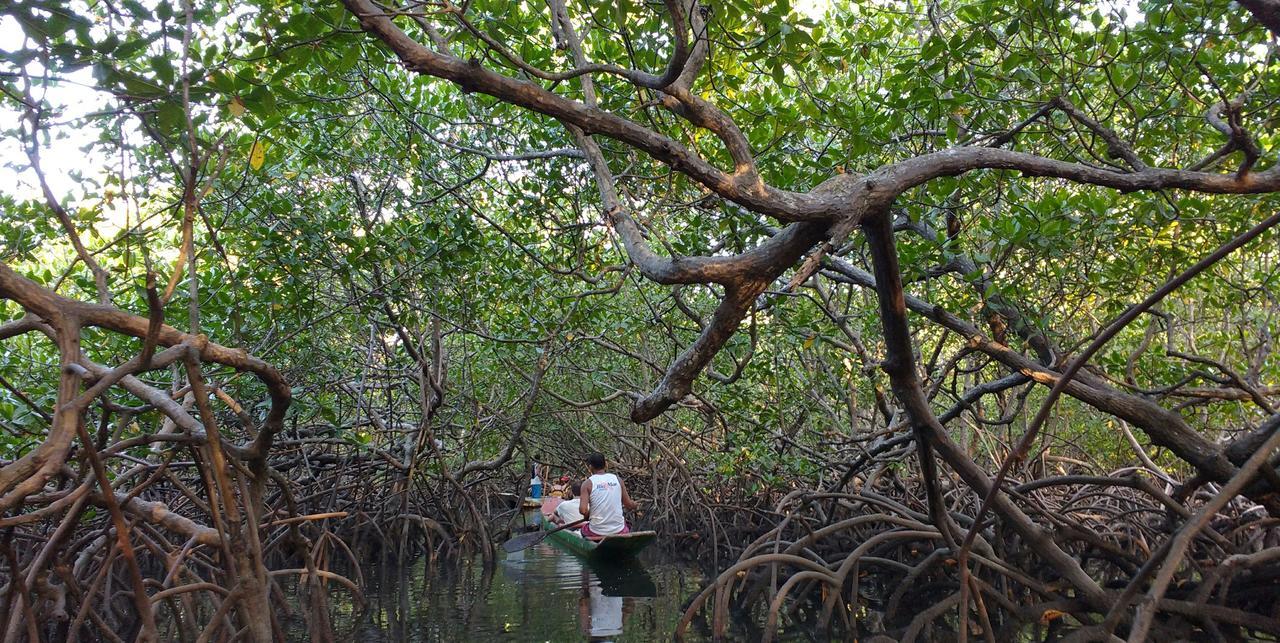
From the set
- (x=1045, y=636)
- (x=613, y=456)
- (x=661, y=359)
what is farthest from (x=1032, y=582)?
(x=613, y=456)

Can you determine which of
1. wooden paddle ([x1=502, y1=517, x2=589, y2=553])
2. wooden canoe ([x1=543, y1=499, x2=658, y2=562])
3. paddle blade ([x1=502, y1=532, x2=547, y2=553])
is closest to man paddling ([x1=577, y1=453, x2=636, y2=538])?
wooden canoe ([x1=543, y1=499, x2=658, y2=562])

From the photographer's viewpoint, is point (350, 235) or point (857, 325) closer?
point (350, 235)

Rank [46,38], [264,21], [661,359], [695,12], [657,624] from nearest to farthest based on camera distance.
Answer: [46,38] → [264,21] → [695,12] → [657,624] → [661,359]

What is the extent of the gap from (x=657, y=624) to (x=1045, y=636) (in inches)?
96.8

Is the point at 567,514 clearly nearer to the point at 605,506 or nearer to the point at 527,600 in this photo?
the point at 605,506

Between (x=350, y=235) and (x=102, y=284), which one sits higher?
(x=350, y=235)

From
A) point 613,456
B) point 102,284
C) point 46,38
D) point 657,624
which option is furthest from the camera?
point 613,456

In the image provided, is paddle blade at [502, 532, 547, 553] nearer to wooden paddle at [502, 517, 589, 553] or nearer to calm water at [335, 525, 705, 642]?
wooden paddle at [502, 517, 589, 553]

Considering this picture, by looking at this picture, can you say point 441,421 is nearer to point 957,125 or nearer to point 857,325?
point 857,325

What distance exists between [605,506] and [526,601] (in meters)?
1.81

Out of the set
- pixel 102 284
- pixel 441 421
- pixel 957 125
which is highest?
pixel 957 125

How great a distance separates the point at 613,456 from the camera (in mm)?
14609

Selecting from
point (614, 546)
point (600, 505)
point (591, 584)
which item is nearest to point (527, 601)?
point (591, 584)

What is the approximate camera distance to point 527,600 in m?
7.05
